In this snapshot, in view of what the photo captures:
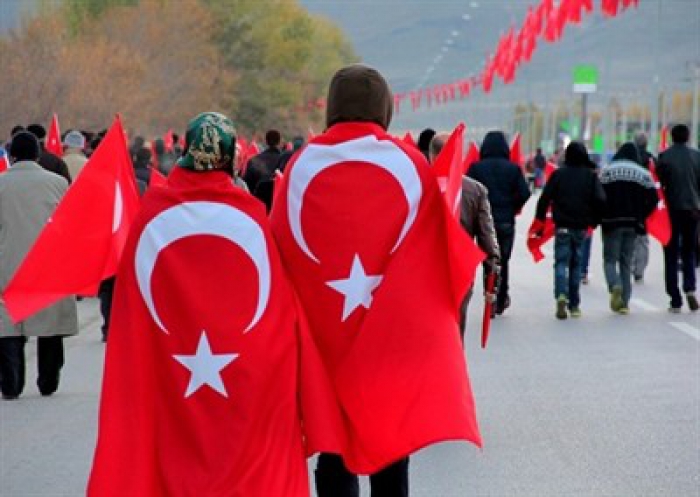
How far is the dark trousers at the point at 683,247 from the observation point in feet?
65.3

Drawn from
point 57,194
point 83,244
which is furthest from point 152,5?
point 83,244

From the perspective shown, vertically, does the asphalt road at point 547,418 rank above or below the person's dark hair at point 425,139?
below

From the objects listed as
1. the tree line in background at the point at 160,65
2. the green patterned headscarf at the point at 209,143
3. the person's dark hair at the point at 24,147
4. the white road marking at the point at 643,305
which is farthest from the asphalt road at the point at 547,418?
the tree line in background at the point at 160,65

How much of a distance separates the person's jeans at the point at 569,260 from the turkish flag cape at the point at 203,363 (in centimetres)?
1270

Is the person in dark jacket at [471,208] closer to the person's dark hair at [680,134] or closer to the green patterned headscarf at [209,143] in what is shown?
the green patterned headscarf at [209,143]

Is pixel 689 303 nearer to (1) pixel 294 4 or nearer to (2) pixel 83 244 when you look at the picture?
(2) pixel 83 244

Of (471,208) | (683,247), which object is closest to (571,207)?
(683,247)

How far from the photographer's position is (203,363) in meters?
6.75

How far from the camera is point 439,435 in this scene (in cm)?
704

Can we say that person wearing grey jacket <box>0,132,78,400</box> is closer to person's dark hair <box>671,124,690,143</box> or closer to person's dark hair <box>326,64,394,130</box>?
person's dark hair <box>326,64,394,130</box>

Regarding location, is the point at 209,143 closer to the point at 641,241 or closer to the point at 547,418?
the point at 547,418

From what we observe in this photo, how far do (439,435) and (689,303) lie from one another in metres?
13.5

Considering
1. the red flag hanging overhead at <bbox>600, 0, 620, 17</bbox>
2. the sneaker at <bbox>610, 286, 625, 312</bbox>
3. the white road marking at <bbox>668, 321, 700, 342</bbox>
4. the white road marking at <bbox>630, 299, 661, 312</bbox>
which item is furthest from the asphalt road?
the red flag hanging overhead at <bbox>600, 0, 620, 17</bbox>

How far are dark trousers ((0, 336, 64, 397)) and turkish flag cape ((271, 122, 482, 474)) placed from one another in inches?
246
